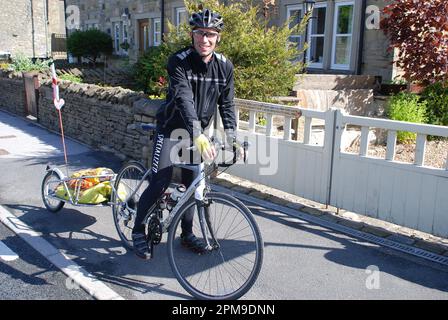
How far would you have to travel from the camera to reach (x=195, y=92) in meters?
3.84

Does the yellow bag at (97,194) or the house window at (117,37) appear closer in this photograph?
the yellow bag at (97,194)

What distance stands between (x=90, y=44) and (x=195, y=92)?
20.7 metres

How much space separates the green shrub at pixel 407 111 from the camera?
8414 mm

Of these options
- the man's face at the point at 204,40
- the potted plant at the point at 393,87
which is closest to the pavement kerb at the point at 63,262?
the man's face at the point at 204,40

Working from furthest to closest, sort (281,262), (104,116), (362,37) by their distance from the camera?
(362,37) → (104,116) → (281,262)

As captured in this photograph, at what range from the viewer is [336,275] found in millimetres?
3992

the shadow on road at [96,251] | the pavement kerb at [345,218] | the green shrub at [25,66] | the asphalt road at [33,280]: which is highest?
the green shrub at [25,66]

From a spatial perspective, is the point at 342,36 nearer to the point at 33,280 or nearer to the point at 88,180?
the point at 88,180

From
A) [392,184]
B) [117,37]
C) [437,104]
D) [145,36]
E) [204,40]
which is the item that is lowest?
[392,184]

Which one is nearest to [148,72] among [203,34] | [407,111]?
[407,111]

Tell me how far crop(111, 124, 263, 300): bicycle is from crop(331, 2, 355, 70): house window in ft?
29.4

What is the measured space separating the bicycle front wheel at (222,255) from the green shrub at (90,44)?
67.3 ft

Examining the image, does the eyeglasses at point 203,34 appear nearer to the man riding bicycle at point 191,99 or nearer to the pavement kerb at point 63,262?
the man riding bicycle at point 191,99
